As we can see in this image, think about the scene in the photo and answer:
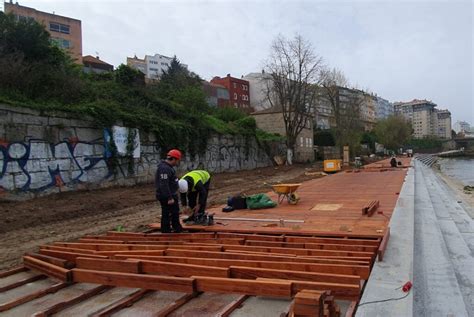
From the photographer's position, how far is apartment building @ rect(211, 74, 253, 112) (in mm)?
85688

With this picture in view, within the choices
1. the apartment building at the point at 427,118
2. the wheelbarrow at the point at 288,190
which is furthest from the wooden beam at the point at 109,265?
the apartment building at the point at 427,118

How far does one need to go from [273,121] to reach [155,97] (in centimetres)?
2345

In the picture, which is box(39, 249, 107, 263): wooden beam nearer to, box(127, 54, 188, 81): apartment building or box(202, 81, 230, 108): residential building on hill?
box(202, 81, 230, 108): residential building on hill

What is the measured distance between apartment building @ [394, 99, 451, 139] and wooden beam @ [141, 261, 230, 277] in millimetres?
160448

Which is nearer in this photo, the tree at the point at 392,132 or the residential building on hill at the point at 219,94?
the tree at the point at 392,132

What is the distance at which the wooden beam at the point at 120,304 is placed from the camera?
3.71m

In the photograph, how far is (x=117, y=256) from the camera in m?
5.17

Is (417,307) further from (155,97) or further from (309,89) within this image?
(309,89)

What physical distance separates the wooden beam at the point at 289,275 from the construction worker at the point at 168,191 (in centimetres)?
288

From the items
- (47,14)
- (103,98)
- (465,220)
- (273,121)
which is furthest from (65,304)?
→ (47,14)

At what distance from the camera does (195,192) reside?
7.80 metres

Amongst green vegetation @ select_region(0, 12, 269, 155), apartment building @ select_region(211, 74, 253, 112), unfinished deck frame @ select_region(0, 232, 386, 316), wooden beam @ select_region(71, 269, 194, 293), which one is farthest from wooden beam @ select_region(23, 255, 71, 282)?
apartment building @ select_region(211, 74, 253, 112)

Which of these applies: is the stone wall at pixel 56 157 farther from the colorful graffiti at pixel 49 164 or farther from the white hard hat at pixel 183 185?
the white hard hat at pixel 183 185

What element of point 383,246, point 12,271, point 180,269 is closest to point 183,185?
point 180,269
